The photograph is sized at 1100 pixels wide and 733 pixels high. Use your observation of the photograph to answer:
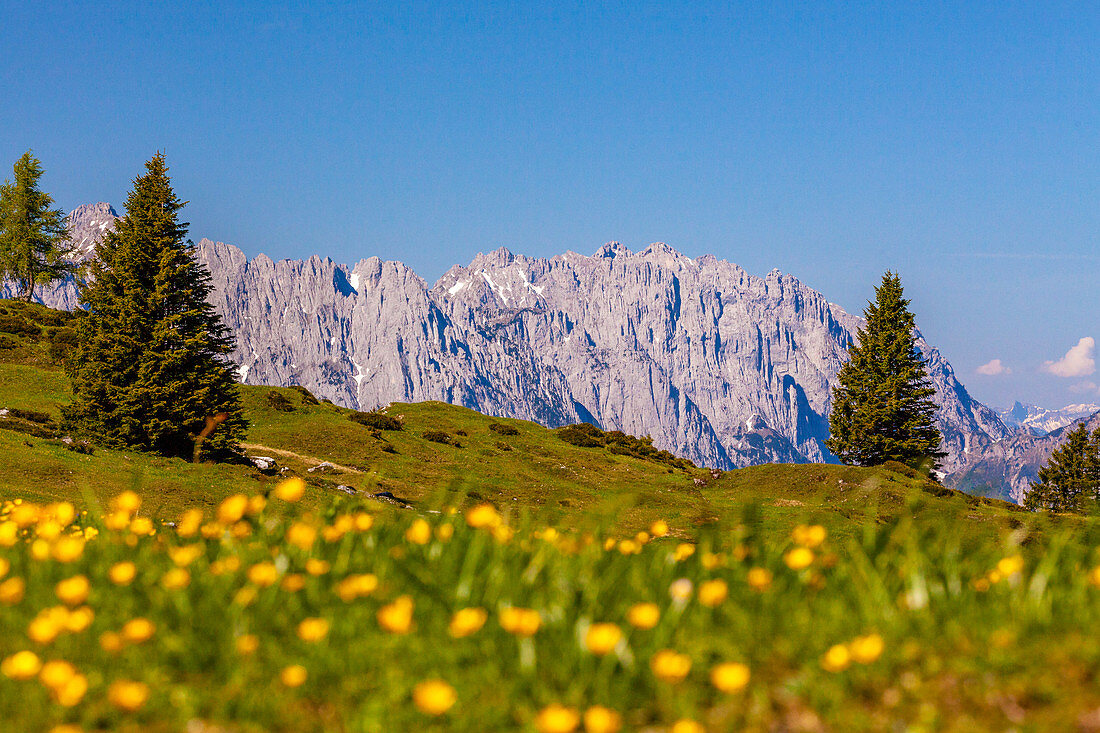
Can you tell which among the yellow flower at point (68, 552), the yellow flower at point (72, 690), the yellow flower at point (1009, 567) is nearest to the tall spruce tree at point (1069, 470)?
the yellow flower at point (1009, 567)

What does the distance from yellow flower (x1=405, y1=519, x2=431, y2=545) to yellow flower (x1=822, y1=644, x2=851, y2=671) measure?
9.22 ft

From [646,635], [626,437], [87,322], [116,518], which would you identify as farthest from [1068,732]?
[626,437]

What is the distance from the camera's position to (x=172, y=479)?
23812 millimetres

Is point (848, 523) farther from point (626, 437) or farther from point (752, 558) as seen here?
point (626, 437)

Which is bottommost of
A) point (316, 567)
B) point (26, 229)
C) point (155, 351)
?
point (316, 567)

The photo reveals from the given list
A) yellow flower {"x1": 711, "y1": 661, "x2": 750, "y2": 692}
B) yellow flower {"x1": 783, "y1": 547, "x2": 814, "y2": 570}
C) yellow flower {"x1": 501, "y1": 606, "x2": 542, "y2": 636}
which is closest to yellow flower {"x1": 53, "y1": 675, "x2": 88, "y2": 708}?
yellow flower {"x1": 501, "y1": 606, "x2": 542, "y2": 636}

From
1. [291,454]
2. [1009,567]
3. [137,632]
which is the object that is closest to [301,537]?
[137,632]

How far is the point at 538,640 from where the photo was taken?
3797 mm

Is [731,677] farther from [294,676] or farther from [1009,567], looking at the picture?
[1009,567]

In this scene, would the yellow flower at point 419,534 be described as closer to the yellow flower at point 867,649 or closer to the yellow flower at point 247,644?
the yellow flower at point 247,644

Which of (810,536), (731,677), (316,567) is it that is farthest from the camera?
(810,536)

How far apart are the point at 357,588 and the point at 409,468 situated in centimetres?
3141

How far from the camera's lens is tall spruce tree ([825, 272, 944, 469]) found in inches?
2044

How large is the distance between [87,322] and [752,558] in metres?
34.5
